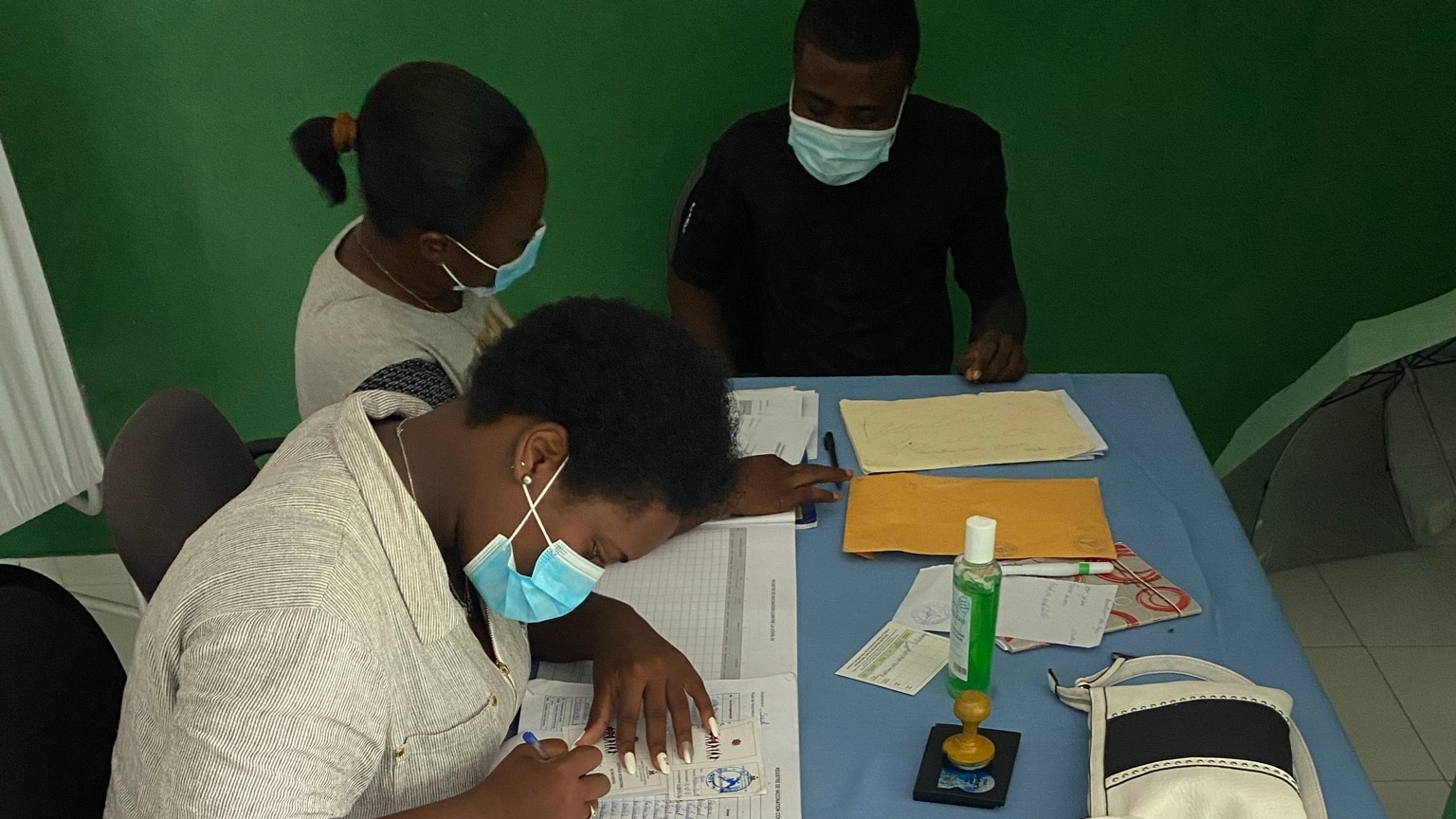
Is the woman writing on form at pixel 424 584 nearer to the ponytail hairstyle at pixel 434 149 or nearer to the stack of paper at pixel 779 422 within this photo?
the ponytail hairstyle at pixel 434 149

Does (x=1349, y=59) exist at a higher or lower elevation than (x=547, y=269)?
higher

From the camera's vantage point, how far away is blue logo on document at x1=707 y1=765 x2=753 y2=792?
1000 millimetres

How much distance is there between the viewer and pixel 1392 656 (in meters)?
2.27

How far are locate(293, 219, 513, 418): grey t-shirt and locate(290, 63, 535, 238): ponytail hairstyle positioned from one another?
0.34ft

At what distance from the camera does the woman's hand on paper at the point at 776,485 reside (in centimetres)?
143

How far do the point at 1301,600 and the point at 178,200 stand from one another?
2494 mm

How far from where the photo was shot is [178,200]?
2447mm

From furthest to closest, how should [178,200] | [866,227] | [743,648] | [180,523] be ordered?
[178,200], [866,227], [180,523], [743,648]

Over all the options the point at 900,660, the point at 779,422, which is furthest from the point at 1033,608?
the point at 779,422

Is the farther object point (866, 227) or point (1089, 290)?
point (1089, 290)

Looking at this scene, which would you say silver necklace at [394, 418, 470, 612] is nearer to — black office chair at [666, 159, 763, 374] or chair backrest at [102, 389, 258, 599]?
chair backrest at [102, 389, 258, 599]

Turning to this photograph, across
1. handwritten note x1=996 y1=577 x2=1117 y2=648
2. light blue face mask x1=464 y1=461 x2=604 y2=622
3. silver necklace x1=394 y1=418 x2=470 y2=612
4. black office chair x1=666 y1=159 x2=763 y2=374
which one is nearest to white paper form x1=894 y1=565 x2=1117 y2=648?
handwritten note x1=996 y1=577 x2=1117 y2=648

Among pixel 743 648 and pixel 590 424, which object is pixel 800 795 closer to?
pixel 743 648

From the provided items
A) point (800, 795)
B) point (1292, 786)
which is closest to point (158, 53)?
point (800, 795)
